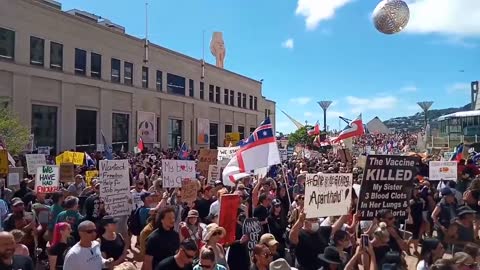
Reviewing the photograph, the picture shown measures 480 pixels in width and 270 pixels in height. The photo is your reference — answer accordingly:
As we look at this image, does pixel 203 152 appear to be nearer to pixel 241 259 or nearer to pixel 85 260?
pixel 241 259

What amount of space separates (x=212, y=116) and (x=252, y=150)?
147ft

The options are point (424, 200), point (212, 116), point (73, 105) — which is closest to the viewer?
point (424, 200)

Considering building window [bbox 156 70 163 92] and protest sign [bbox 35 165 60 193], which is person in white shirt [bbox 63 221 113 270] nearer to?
protest sign [bbox 35 165 60 193]

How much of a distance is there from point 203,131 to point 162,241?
46.0 m

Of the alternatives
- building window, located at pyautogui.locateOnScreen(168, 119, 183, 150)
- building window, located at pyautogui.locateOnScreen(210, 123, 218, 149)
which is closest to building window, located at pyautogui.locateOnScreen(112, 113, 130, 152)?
building window, located at pyautogui.locateOnScreen(168, 119, 183, 150)

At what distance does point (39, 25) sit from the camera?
32.1 meters

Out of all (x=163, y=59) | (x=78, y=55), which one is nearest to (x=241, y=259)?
(x=78, y=55)

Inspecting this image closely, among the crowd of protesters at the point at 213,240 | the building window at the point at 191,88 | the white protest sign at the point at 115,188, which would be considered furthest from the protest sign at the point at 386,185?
the building window at the point at 191,88

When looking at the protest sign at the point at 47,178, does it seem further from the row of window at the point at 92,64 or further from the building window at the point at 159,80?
the building window at the point at 159,80

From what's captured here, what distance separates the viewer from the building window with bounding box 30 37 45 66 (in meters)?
31.9

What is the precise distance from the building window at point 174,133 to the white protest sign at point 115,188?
37.1 metres

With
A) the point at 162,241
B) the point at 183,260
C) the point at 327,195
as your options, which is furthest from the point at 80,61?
the point at 183,260

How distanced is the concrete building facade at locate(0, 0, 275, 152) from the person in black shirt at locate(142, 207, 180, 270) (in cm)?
2561

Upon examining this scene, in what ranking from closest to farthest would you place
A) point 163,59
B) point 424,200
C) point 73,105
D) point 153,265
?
point 153,265, point 424,200, point 73,105, point 163,59
